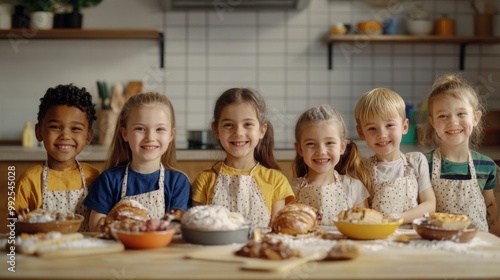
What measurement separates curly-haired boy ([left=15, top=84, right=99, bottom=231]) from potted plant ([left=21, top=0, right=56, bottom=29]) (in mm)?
1664

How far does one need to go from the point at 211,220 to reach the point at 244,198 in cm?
49

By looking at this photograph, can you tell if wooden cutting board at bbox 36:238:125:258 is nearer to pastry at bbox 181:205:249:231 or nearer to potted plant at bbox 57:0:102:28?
pastry at bbox 181:205:249:231

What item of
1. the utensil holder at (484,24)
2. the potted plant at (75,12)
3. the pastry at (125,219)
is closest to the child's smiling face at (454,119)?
the pastry at (125,219)

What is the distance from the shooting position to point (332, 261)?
1396 mm

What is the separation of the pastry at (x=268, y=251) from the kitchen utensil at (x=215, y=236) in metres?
0.09

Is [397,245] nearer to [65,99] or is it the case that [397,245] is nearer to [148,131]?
[148,131]

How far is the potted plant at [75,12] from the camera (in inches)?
141

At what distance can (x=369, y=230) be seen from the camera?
1.61 meters

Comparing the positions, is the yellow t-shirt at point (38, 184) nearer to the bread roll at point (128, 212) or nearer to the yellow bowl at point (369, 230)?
the bread roll at point (128, 212)

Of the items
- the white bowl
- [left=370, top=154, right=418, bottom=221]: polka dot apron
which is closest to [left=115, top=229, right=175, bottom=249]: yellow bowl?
[left=370, top=154, right=418, bottom=221]: polka dot apron

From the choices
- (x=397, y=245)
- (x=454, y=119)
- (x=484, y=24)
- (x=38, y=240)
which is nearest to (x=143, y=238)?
(x=38, y=240)

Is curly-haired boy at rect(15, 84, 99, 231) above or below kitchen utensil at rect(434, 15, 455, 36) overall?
below

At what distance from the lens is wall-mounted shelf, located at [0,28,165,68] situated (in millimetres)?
3572

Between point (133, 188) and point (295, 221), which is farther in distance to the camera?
point (133, 188)
